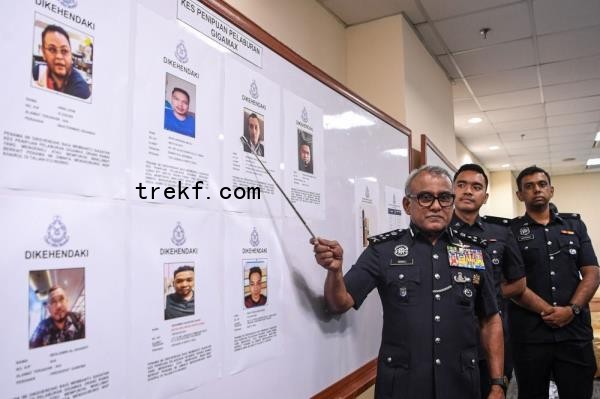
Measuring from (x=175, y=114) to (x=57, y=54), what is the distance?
260 millimetres

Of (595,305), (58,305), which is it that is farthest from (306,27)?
(595,305)

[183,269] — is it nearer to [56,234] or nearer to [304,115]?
[56,234]

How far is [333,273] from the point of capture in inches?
52.8

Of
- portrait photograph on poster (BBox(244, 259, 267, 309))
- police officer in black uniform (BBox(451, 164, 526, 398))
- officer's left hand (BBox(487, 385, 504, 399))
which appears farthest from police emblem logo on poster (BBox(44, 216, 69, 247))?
police officer in black uniform (BBox(451, 164, 526, 398))

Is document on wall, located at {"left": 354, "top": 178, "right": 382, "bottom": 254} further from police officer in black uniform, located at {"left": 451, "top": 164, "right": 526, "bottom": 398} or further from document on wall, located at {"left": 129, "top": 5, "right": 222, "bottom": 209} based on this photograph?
document on wall, located at {"left": 129, "top": 5, "right": 222, "bottom": 209}

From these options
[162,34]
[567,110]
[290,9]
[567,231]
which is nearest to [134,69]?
[162,34]

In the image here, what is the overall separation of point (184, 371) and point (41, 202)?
0.46 metres

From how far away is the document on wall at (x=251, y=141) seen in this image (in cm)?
108

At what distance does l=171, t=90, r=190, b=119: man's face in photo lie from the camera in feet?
3.07

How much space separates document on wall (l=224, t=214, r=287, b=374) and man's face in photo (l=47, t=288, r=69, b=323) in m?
0.39

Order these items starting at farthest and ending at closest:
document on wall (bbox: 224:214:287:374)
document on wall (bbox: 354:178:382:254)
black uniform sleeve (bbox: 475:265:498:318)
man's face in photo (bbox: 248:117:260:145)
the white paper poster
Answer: the white paper poster
document on wall (bbox: 354:178:382:254)
black uniform sleeve (bbox: 475:265:498:318)
man's face in photo (bbox: 248:117:260:145)
document on wall (bbox: 224:214:287:374)

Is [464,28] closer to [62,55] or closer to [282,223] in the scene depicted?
[282,223]

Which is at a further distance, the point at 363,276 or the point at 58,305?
the point at 363,276

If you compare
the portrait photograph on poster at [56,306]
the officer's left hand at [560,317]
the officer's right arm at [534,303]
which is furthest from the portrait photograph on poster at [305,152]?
the officer's left hand at [560,317]
